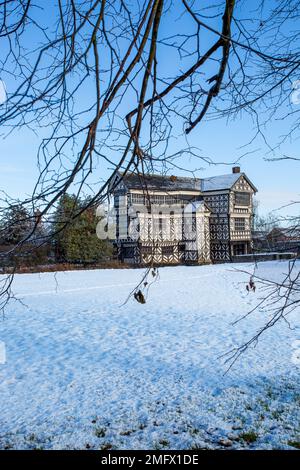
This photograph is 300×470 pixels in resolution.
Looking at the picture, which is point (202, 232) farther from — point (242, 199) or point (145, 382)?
point (145, 382)

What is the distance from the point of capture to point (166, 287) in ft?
50.4

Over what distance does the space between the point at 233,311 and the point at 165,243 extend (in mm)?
17858

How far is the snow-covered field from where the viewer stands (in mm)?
4121

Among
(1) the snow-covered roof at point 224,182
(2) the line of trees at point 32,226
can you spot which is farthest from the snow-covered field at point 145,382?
(1) the snow-covered roof at point 224,182

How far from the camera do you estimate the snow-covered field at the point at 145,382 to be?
4.12m

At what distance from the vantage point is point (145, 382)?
18.4 ft

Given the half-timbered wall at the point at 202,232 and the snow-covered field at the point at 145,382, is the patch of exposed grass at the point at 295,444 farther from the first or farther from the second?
the half-timbered wall at the point at 202,232

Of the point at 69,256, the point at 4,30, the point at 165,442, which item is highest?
the point at 4,30

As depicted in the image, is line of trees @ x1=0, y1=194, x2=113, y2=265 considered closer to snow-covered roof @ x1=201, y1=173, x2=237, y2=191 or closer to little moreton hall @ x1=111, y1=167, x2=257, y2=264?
little moreton hall @ x1=111, y1=167, x2=257, y2=264

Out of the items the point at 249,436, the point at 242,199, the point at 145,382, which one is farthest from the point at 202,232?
the point at 249,436

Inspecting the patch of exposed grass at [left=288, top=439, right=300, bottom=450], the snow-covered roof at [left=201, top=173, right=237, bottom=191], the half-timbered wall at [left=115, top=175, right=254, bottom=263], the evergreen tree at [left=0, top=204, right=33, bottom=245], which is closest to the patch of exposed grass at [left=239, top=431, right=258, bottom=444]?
the patch of exposed grass at [left=288, top=439, right=300, bottom=450]

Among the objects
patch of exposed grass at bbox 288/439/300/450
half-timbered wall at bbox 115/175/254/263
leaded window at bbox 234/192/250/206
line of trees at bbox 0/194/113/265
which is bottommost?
patch of exposed grass at bbox 288/439/300/450

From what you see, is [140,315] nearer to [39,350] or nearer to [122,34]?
[39,350]
